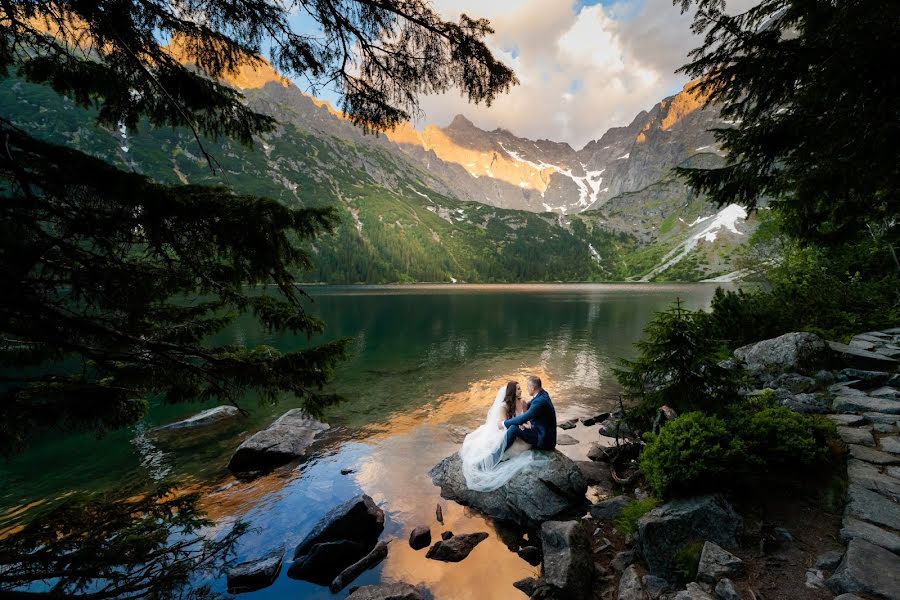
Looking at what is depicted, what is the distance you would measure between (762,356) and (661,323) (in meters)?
9.46

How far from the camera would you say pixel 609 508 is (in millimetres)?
8844

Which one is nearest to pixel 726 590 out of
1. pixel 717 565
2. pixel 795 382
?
pixel 717 565

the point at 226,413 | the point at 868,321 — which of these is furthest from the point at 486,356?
the point at 868,321

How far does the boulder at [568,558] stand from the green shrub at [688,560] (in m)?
1.67

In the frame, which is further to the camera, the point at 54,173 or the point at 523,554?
the point at 523,554

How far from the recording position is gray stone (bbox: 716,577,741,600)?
4.66 m

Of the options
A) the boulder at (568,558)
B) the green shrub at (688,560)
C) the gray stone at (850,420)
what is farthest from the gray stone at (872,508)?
the boulder at (568,558)

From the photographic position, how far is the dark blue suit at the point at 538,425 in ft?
32.8

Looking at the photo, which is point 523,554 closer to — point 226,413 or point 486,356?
point 226,413

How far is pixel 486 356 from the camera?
3278cm

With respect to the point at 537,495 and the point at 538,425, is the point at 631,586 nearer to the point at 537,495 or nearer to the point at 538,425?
the point at 537,495

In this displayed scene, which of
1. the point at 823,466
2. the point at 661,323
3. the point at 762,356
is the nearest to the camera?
the point at 823,466

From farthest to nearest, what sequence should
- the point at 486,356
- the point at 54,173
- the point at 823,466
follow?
1. the point at 486,356
2. the point at 823,466
3. the point at 54,173

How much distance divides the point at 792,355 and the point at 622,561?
11.0 m
